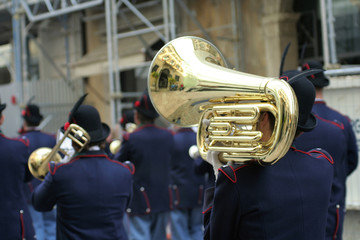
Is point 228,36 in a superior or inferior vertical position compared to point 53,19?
inferior

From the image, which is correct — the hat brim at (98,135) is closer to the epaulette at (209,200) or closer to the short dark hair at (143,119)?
the epaulette at (209,200)

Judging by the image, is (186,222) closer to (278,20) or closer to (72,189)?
(72,189)

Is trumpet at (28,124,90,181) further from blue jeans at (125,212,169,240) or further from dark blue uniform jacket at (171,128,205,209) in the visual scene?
dark blue uniform jacket at (171,128,205,209)

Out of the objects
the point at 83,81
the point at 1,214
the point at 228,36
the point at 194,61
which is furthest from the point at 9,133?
the point at 194,61

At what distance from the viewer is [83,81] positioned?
36.9 feet

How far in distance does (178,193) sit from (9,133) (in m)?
5.21

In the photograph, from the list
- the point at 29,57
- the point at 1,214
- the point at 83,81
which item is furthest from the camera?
the point at 29,57

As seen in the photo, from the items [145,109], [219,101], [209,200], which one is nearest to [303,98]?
[219,101]

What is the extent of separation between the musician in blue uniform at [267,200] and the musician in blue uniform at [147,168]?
10.7 feet

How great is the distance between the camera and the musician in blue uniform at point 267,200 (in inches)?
76.2

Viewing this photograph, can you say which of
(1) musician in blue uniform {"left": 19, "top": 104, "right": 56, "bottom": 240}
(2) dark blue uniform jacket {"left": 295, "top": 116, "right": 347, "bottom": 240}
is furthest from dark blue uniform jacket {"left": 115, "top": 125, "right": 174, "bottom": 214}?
(2) dark blue uniform jacket {"left": 295, "top": 116, "right": 347, "bottom": 240}

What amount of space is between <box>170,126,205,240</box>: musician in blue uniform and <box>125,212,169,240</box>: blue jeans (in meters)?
0.29

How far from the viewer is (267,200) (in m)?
1.95

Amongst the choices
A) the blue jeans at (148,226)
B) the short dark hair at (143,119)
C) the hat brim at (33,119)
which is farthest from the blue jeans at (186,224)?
the hat brim at (33,119)
